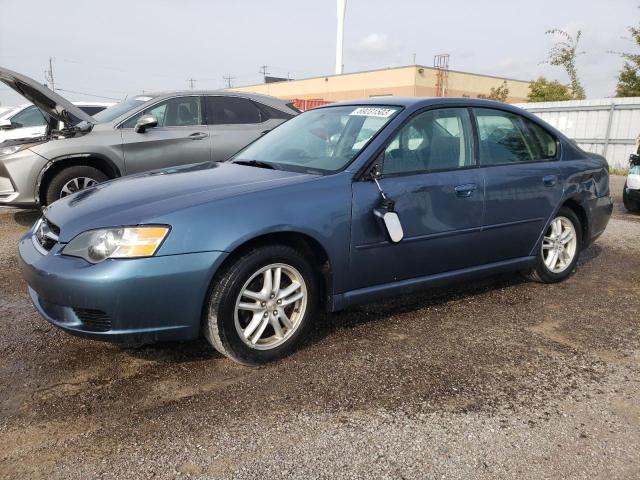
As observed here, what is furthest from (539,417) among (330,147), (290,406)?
(330,147)

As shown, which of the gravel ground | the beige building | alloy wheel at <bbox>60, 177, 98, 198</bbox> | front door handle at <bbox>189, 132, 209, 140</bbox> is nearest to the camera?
the gravel ground

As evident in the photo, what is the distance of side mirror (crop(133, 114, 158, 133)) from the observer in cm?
617

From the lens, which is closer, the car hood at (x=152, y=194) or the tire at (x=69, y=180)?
the car hood at (x=152, y=194)

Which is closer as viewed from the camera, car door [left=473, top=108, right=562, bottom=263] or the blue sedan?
the blue sedan

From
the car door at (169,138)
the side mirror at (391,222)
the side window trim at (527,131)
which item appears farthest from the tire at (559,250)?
the car door at (169,138)

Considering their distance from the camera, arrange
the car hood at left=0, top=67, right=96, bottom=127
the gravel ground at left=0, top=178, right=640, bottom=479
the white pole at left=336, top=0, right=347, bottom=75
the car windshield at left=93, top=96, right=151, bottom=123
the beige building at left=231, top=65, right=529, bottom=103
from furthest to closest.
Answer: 1. the beige building at left=231, top=65, right=529, bottom=103
2. the white pole at left=336, top=0, right=347, bottom=75
3. the car windshield at left=93, top=96, right=151, bottom=123
4. the car hood at left=0, top=67, right=96, bottom=127
5. the gravel ground at left=0, top=178, right=640, bottom=479

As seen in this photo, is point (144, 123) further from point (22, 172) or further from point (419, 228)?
point (419, 228)

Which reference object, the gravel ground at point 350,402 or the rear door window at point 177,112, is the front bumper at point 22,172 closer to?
the rear door window at point 177,112

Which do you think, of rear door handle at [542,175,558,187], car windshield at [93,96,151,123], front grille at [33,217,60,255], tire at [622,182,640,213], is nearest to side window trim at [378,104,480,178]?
rear door handle at [542,175,558,187]

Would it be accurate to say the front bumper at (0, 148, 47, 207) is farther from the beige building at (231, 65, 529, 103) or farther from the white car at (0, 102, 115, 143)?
the beige building at (231, 65, 529, 103)

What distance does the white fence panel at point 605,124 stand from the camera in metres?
16.2

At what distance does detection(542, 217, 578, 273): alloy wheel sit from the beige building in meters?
36.2

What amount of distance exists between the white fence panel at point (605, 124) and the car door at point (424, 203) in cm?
1492

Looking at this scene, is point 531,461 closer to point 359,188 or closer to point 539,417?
point 539,417
